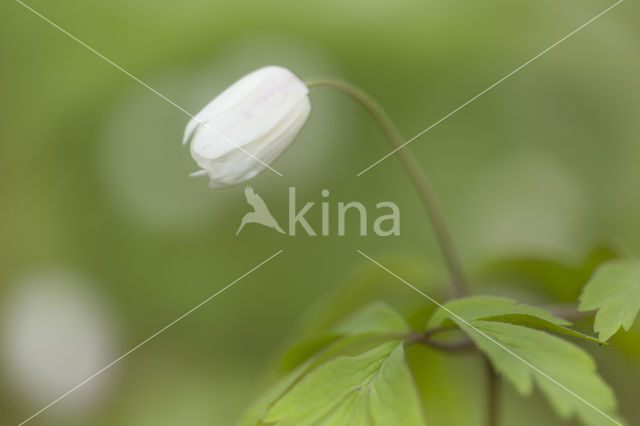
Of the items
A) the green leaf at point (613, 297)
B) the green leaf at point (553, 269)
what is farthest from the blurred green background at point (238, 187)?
the green leaf at point (613, 297)

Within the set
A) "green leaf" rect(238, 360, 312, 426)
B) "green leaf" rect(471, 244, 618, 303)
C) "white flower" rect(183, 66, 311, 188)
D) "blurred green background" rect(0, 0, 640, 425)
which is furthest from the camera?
"blurred green background" rect(0, 0, 640, 425)

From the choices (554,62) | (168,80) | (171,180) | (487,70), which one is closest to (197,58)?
(168,80)

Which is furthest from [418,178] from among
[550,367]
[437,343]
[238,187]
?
[238,187]

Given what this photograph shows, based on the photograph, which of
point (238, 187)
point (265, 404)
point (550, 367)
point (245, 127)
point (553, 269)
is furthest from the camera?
point (238, 187)

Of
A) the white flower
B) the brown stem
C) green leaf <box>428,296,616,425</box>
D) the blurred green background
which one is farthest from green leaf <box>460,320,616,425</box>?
the blurred green background

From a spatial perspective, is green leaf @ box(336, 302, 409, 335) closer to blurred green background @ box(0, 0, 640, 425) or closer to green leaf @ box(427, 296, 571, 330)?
green leaf @ box(427, 296, 571, 330)

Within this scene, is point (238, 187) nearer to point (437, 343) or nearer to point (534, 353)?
point (437, 343)
